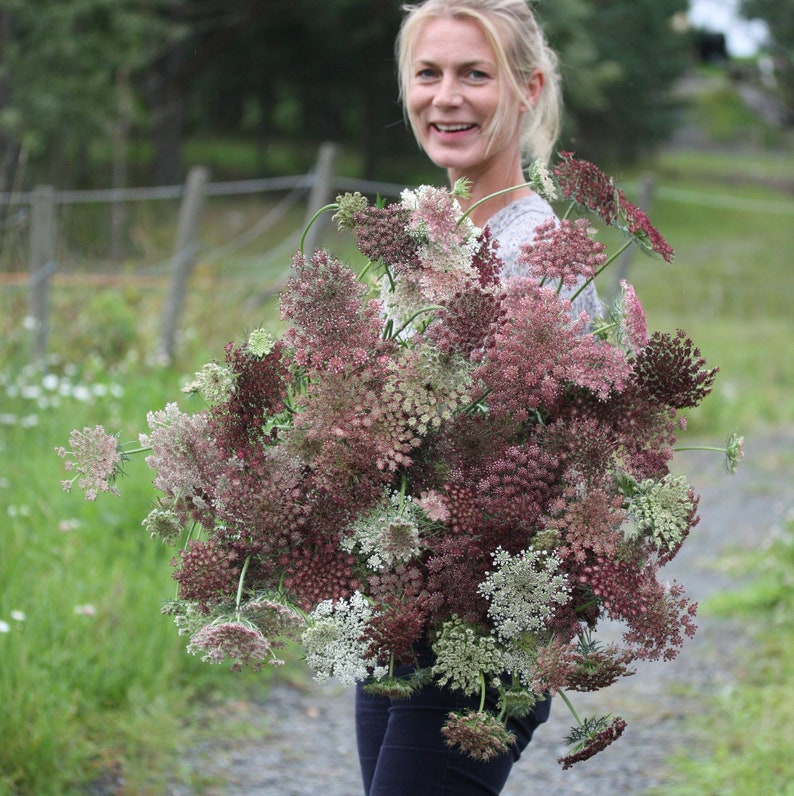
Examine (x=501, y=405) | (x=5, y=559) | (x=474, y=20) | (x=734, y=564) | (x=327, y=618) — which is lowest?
(x=327, y=618)

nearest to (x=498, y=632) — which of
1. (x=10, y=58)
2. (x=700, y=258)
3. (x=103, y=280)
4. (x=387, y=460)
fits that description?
(x=387, y=460)

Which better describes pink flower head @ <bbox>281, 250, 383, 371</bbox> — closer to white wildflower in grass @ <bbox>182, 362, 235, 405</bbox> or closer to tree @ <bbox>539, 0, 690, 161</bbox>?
white wildflower in grass @ <bbox>182, 362, 235, 405</bbox>

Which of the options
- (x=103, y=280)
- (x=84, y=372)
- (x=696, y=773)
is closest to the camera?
(x=696, y=773)

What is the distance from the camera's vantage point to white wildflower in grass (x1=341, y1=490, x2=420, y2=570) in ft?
5.31

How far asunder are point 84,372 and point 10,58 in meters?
17.0

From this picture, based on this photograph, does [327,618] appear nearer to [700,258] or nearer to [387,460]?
[387,460]

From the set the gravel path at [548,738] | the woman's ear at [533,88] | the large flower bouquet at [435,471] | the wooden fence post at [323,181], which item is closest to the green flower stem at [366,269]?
the large flower bouquet at [435,471]

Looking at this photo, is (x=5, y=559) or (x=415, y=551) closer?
(x=415, y=551)

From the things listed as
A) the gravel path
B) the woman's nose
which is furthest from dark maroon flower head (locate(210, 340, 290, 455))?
the gravel path

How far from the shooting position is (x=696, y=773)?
3.75 m

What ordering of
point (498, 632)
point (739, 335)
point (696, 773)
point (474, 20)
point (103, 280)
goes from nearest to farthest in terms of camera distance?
point (498, 632), point (474, 20), point (696, 773), point (103, 280), point (739, 335)

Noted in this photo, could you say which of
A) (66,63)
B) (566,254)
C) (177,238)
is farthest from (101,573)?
(66,63)

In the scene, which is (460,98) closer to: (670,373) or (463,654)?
(670,373)

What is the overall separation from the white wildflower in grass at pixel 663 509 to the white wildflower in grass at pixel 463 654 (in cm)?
27
